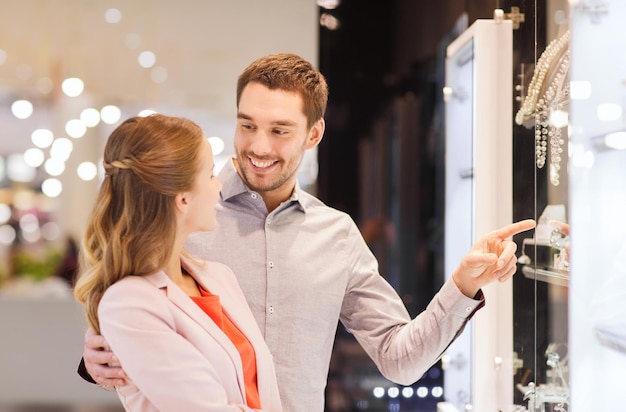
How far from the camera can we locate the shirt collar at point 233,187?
6.65 feet

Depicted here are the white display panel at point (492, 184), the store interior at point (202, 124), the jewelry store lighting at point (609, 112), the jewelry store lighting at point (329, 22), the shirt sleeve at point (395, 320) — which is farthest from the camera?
the jewelry store lighting at point (329, 22)

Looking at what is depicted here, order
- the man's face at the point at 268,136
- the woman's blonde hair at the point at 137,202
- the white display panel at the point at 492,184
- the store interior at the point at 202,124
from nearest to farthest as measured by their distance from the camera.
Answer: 1. the woman's blonde hair at the point at 137,202
2. the man's face at the point at 268,136
3. the white display panel at the point at 492,184
4. the store interior at the point at 202,124

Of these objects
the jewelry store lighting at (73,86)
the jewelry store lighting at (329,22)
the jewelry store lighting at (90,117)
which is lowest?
the jewelry store lighting at (90,117)

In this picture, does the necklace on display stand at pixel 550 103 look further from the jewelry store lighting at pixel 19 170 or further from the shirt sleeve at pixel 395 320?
the jewelry store lighting at pixel 19 170

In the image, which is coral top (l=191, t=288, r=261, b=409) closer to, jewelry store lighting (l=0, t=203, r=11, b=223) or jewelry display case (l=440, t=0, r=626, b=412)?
jewelry display case (l=440, t=0, r=626, b=412)

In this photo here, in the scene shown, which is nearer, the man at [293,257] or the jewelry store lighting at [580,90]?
the jewelry store lighting at [580,90]

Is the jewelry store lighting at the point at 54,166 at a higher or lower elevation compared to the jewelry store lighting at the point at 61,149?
lower

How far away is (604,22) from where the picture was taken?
57.5 inches

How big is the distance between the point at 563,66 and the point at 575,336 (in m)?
0.54

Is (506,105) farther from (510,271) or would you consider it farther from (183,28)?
(183,28)

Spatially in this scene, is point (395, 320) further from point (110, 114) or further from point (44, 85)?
point (44, 85)

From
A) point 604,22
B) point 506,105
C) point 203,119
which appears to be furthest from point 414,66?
point 604,22

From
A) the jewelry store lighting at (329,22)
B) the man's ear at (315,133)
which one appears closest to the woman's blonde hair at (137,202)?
the man's ear at (315,133)

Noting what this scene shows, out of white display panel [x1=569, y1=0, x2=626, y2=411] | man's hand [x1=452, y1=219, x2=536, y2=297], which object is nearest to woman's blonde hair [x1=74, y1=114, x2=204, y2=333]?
man's hand [x1=452, y1=219, x2=536, y2=297]
